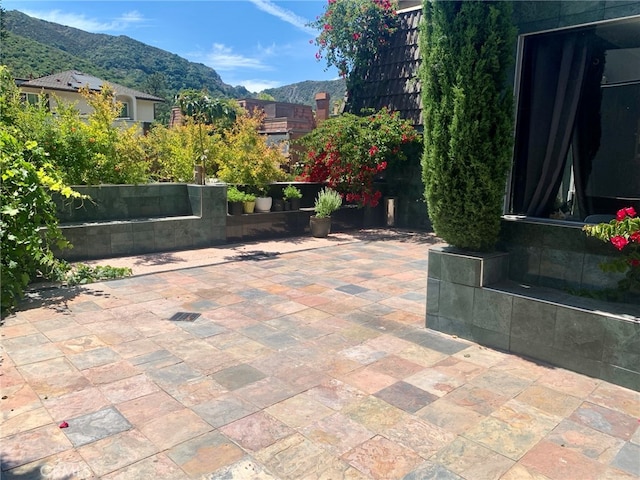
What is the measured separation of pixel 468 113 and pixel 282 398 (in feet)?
10.1

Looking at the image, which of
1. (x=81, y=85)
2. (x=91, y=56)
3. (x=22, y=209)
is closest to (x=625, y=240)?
(x=22, y=209)

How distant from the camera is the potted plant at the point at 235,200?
31.4 feet

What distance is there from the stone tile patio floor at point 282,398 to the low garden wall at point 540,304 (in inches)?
6.4

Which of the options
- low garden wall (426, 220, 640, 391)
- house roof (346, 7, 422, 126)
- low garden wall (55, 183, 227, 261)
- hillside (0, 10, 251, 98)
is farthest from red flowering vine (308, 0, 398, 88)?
hillside (0, 10, 251, 98)

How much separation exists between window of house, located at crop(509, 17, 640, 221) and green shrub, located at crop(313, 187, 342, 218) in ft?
19.6

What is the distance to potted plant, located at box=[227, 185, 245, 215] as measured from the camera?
31.4 ft

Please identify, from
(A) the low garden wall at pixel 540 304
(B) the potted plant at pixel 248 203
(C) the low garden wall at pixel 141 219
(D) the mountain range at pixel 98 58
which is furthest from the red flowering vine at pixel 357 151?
(D) the mountain range at pixel 98 58

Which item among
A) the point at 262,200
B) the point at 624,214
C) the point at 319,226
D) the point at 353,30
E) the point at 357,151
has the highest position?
the point at 353,30

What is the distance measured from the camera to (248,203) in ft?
32.5

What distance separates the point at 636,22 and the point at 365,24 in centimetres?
931

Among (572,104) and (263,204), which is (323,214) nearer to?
(263,204)

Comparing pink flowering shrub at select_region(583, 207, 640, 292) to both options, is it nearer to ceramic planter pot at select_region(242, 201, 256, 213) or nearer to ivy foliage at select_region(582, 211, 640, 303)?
ivy foliage at select_region(582, 211, 640, 303)

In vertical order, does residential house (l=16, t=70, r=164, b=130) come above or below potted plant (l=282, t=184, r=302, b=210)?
above

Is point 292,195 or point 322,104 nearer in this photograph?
point 292,195
